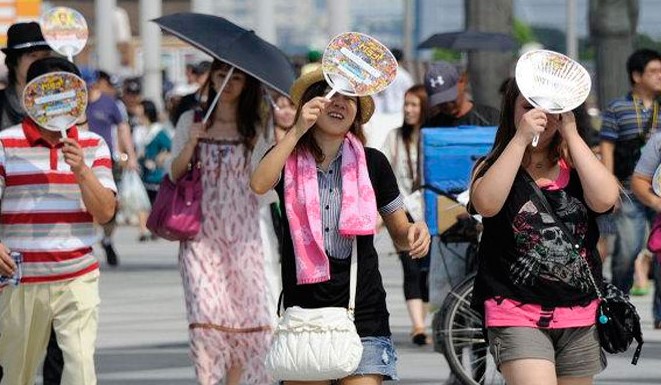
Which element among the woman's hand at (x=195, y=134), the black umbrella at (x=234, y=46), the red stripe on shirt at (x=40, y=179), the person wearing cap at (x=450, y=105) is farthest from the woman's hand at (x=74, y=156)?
the person wearing cap at (x=450, y=105)

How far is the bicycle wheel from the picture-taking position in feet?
34.4

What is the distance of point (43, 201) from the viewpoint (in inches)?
325

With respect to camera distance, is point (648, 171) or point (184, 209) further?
point (648, 171)

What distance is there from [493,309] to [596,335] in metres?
0.34

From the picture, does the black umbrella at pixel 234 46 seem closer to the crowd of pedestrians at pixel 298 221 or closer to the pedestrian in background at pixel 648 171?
the crowd of pedestrians at pixel 298 221

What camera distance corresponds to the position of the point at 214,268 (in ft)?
31.9

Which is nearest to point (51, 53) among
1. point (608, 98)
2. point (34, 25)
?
point (34, 25)

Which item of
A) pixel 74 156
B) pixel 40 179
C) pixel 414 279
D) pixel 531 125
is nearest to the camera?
pixel 531 125

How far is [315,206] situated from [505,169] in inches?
27.3

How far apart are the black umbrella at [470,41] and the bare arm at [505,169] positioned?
37.3ft

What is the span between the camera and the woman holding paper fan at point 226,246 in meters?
9.63

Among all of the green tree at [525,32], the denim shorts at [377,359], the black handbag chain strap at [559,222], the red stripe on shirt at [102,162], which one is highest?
the black handbag chain strap at [559,222]

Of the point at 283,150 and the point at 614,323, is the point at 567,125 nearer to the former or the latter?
the point at 614,323

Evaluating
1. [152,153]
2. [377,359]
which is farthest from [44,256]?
[152,153]
